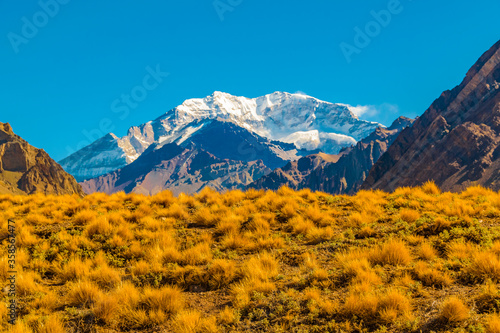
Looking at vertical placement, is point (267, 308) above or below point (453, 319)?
above

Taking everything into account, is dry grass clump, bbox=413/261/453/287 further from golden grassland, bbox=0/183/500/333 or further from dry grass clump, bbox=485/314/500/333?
dry grass clump, bbox=485/314/500/333

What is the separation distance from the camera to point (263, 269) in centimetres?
877

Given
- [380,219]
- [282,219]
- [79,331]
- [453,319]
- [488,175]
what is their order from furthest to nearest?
1. [488,175]
2. [282,219]
3. [380,219]
4. [79,331]
5. [453,319]

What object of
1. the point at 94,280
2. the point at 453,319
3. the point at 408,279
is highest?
the point at 94,280

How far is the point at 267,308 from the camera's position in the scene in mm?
7215

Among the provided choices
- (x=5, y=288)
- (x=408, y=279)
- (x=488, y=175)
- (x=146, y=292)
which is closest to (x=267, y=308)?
(x=146, y=292)

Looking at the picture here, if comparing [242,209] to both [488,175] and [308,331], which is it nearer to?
[308,331]

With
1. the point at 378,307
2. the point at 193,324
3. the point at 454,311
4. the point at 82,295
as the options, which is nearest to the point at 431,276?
the point at 454,311

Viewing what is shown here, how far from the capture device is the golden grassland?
661cm

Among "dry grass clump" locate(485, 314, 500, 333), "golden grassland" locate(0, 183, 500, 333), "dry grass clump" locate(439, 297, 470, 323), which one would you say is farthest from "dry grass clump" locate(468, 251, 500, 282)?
"dry grass clump" locate(485, 314, 500, 333)

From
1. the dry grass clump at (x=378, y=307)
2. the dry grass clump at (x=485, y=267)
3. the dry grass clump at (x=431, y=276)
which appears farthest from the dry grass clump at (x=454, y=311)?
the dry grass clump at (x=485, y=267)

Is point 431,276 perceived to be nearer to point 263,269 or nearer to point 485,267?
point 485,267

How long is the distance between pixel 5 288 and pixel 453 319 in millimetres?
10886

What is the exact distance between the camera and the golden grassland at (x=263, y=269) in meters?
6.61
